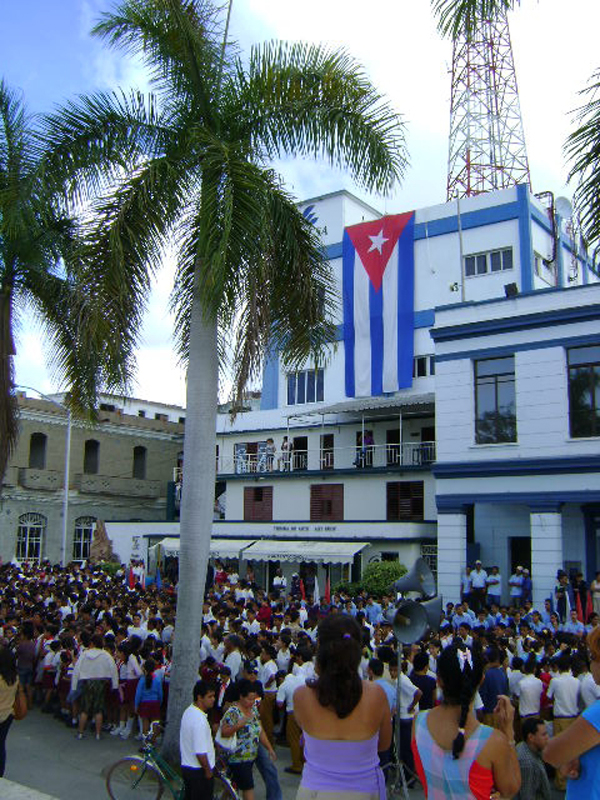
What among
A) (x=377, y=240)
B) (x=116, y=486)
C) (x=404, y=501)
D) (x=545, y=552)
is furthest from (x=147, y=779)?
(x=116, y=486)

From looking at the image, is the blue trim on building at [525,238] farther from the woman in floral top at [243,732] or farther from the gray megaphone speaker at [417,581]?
the woman in floral top at [243,732]

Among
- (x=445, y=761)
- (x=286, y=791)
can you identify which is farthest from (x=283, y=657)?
(x=445, y=761)

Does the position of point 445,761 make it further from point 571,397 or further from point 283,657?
point 571,397

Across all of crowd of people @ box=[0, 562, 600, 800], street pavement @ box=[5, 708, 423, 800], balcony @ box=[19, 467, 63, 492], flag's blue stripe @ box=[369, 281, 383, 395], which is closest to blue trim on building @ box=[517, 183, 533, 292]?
flag's blue stripe @ box=[369, 281, 383, 395]

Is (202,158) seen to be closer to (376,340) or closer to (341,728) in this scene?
(341,728)

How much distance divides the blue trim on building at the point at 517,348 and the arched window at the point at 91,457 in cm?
2577

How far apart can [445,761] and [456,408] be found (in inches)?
821

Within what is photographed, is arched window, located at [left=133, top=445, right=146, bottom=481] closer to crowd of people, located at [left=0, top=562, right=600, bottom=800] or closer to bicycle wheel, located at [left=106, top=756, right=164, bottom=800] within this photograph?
crowd of people, located at [left=0, top=562, right=600, bottom=800]

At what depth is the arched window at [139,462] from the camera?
154 feet

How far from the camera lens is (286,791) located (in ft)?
31.4

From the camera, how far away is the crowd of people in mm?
3988

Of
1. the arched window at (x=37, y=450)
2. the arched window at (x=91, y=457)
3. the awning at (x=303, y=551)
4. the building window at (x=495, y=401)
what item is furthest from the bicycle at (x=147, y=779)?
the arched window at (x=91, y=457)

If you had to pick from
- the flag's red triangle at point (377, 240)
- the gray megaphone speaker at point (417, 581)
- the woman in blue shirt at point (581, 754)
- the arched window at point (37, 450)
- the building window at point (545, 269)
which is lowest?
the woman in blue shirt at point (581, 754)

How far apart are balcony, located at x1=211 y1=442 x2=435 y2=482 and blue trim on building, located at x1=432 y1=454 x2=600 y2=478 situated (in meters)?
5.95
